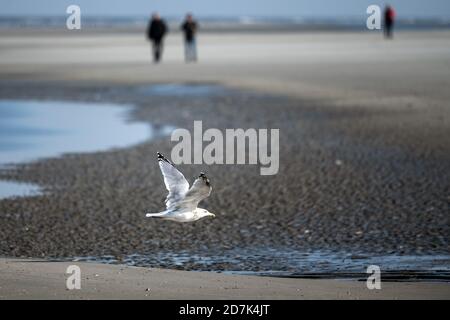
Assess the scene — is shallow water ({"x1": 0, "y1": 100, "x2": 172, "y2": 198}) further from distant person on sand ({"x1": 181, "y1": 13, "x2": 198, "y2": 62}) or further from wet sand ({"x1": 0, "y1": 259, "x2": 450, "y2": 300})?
distant person on sand ({"x1": 181, "y1": 13, "x2": 198, "y2": 62})

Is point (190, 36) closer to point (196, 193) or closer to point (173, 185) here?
point (173, 185)

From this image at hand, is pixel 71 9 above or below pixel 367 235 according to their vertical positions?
above

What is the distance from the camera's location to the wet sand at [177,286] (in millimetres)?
7781

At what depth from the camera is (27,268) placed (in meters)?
8.70

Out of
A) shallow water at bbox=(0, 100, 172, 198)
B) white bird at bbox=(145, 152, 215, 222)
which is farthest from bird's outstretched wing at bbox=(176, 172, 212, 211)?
shallow water at bbox=(0, 100, 172, 198)

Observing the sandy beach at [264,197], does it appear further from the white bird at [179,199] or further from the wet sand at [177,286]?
the white bird at [179,199]

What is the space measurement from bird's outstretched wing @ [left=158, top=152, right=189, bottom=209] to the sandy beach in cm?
63

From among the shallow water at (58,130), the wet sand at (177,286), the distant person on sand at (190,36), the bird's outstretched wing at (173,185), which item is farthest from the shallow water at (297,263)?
the distant person on sand at (190,36)

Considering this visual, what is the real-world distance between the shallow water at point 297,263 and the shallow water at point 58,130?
3921 millimetres

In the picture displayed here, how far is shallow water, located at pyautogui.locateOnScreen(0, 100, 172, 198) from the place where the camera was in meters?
16.3

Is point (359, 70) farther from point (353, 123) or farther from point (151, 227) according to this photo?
point (151, 227)

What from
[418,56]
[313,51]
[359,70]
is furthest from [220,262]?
[313,51]
